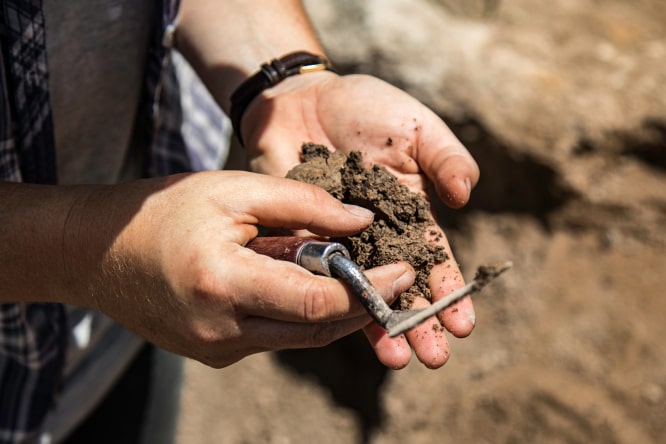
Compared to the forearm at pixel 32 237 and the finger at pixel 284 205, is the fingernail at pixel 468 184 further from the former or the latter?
the forearm at pixel 32 237

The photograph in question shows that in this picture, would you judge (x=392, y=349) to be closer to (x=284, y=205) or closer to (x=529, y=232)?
(x=284, y=205)

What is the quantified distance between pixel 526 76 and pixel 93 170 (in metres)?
2.30

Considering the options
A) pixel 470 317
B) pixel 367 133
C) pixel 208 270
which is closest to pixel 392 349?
pixel 470 317

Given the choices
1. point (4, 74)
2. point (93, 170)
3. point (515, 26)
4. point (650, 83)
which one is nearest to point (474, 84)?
point (515, 26)

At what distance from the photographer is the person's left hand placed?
160cm

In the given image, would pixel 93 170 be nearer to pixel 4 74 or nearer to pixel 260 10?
pixel 4 74

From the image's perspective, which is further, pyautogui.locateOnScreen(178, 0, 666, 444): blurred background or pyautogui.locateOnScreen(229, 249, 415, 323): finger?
pyautogui.locateOnScreen(178, 0, 666, 444): blurred background

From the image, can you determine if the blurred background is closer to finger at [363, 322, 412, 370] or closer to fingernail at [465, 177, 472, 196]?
fingernail at [465, 177, 472, 196]

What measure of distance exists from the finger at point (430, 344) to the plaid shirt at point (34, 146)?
3.34 ft

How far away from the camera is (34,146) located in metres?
1.61

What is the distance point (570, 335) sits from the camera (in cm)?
337

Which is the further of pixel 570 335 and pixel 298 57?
pixel 570 335

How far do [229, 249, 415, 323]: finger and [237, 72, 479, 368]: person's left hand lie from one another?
33 centimetres

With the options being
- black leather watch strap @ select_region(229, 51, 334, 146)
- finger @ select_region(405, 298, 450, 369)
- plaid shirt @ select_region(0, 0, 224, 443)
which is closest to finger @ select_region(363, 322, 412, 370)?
finger @ select_region(405, 298, 450, 369)
